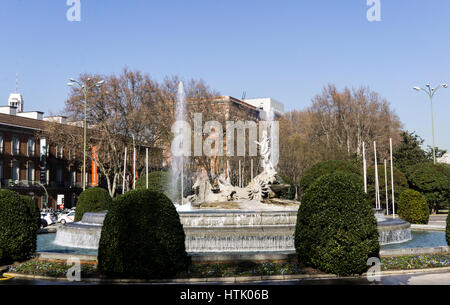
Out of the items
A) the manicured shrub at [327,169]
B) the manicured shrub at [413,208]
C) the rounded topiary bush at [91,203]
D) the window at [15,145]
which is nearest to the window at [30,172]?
the window at [15,145]

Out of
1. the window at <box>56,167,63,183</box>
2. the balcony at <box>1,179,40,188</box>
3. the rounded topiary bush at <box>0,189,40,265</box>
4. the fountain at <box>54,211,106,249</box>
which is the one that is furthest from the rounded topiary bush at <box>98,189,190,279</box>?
the window at <box>56,167,63,183</box>

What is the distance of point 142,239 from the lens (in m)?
12.2

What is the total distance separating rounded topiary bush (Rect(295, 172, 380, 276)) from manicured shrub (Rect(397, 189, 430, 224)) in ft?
64.9

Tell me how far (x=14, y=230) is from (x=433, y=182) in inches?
1667

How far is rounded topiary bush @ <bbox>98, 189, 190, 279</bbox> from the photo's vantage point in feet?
39.7

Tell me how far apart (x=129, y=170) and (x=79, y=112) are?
32.8 feet

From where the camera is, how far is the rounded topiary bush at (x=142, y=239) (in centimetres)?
1210

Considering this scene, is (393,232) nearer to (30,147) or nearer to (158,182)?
(158,182)

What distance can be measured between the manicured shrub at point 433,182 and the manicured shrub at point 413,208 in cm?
1737

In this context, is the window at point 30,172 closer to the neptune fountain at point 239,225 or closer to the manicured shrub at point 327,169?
the manicured shrub at point 327,169

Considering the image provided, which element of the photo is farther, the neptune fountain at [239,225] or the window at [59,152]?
the window at [59,152]

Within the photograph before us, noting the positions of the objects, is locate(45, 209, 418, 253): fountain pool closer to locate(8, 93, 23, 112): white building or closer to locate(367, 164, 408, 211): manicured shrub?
locate(367, 164, 408, 211): manicured shrub
